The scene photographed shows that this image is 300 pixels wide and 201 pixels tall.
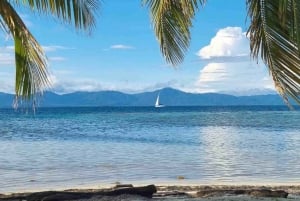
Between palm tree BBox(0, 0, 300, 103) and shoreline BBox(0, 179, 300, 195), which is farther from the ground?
palm tree BBox(0, 0, 300, 103)

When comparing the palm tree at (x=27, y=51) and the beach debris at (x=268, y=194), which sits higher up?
the palm tree at (x=27, y=51)

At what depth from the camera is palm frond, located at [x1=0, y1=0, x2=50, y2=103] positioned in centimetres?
554

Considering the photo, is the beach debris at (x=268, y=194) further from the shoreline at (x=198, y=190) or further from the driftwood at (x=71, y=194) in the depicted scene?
the driftwood at (x=71, y=194)

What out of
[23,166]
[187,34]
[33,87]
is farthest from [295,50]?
[23,166]

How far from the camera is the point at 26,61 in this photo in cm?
555

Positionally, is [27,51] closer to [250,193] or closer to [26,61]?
[26,61]

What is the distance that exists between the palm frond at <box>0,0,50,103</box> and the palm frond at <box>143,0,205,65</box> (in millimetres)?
2325

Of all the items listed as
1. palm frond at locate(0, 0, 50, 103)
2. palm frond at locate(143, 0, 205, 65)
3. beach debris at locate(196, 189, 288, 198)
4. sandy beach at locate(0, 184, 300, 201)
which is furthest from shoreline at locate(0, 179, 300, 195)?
palm frond at locate(0, 0, 50, 103)

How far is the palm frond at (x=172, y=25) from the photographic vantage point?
749cm

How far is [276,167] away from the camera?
20219 millimetres

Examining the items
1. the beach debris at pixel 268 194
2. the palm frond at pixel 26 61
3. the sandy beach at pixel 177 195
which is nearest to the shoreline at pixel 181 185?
the sandy beach at pixel 177 195

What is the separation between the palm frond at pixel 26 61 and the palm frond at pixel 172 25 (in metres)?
2.32

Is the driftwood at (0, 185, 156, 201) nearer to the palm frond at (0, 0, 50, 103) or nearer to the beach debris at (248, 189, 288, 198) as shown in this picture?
the beach debris at (248, 189, 288, 198)

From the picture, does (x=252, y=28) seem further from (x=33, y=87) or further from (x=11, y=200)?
(x=11, y=200)
